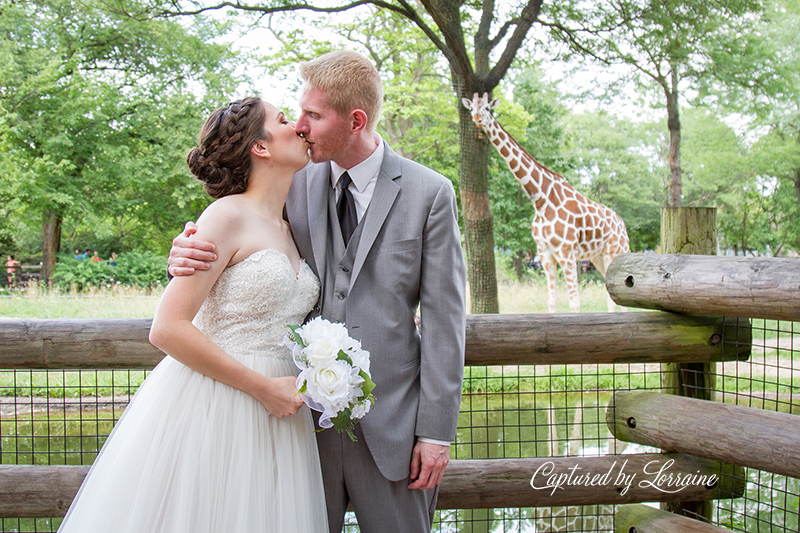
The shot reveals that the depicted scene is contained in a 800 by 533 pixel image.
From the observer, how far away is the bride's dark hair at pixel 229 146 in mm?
2070

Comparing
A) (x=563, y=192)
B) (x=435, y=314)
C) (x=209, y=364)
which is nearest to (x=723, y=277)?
(x=435, y=314)

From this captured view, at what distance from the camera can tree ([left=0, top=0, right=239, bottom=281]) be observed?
15.1 m

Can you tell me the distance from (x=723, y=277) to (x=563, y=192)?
6.18 meters

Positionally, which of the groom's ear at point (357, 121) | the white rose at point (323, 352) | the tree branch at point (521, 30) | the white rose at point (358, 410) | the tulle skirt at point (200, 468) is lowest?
the tulle skirt at point (200, 468)

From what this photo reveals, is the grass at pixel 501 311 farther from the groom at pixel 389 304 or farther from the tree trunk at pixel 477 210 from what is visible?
the groom at pixel 389 304

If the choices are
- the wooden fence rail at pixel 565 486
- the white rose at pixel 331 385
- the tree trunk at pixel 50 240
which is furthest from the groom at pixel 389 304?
the tree trunk at pixel 50 240

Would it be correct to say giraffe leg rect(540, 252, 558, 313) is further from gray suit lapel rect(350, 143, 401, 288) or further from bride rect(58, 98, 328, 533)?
bride rect(58, 98, 328, 533)

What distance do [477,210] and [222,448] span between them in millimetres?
7152

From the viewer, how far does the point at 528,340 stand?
282 cm

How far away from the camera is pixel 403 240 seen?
206 centimetres

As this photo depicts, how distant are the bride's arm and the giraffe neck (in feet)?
22.7

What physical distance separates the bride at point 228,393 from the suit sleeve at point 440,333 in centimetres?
40

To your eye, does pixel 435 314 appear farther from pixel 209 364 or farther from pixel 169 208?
pixel 169 208

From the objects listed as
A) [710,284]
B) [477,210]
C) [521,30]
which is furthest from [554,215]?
[710,284]
